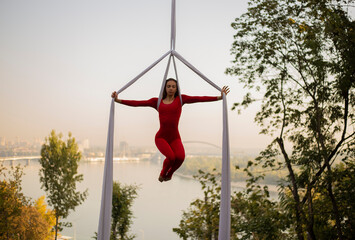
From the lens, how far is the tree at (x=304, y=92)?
20.7 ft

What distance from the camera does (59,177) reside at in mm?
15008

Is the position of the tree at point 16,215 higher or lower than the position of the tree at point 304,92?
lower

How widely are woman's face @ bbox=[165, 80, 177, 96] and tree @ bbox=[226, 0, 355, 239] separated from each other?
11.6ft

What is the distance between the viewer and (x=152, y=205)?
26766mm

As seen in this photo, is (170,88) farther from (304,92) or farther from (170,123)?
(304,92)

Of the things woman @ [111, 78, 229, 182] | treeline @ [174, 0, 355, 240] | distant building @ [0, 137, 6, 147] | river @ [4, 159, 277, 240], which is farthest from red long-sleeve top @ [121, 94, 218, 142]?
river @ [4, 159, 277, 240]

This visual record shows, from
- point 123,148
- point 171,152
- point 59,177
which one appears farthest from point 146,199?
point 171,152

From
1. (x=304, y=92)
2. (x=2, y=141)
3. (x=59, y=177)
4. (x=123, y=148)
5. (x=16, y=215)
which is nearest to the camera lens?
(x=304, y=92)

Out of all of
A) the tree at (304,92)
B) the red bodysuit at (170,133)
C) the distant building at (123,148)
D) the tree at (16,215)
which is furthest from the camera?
the distant building at (123,148)

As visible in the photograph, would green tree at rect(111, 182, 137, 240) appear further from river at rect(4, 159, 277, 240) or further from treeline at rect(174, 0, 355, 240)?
river at rect(4, 159, 277, 240)

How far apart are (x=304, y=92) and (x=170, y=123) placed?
452 cm

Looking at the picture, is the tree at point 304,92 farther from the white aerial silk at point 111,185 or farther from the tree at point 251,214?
the white aerial silk at point 111,185

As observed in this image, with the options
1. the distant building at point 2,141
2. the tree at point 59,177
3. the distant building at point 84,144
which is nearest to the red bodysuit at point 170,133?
the tree at point 59,177

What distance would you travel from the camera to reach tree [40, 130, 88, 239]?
14.6 m
